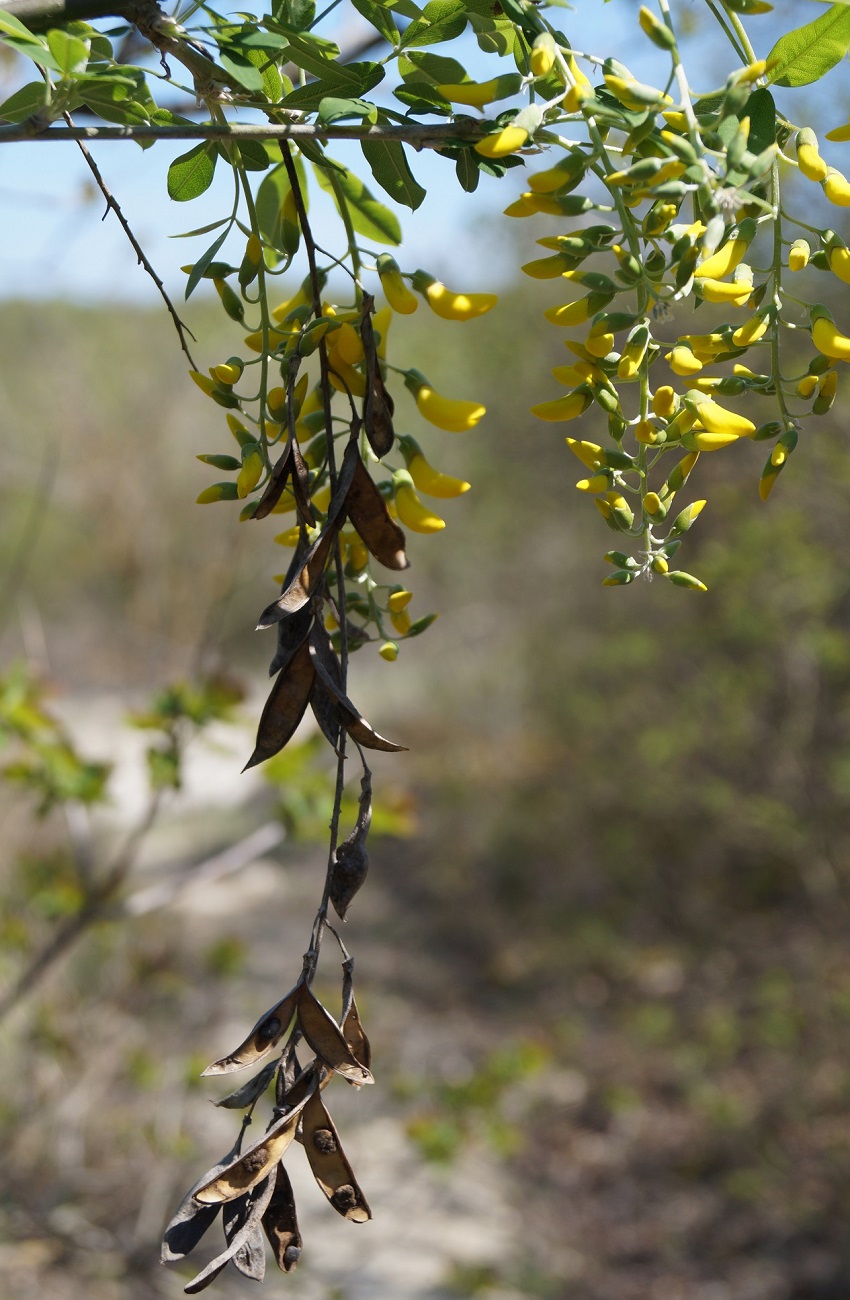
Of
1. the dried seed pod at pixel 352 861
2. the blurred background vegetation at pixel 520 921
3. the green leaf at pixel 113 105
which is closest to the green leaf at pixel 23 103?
the green leaf at pixel 113 105

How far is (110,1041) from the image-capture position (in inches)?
109

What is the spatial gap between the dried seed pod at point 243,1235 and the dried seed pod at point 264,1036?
0.15 feet

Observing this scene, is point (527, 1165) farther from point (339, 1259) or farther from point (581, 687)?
point (581, 687)

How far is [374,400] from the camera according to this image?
480mm

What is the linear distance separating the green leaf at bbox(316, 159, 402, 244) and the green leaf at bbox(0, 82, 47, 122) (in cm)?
14

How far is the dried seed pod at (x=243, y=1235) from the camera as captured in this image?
374 mm

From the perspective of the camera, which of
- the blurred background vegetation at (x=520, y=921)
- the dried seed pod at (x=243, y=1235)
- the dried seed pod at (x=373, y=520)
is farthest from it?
the blurred background vegetation at (x=520, y=921)

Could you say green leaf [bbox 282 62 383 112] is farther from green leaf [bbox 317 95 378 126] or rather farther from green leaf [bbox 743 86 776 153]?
green leaf [bbox 743 86 776 153]

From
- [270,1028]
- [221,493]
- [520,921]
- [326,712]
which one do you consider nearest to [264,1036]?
[270,1028]

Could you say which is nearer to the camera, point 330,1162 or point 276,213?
point 330,1162

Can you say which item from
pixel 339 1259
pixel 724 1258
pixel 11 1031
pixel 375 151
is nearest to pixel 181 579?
pixel 11 1031

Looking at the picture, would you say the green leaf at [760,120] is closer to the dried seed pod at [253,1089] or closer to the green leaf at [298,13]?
the green leaf at [298,13]

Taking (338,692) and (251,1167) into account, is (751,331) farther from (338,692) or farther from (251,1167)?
(251,1167)

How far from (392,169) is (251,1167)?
1.47ft
